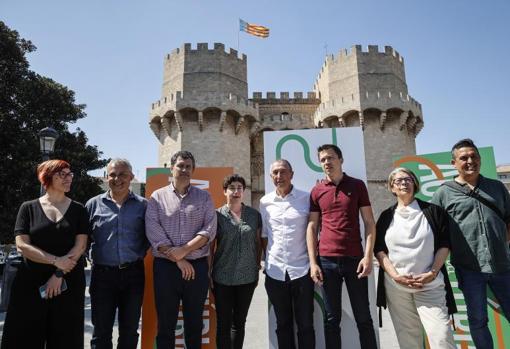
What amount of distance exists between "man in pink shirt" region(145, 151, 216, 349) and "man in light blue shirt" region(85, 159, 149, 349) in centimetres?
17

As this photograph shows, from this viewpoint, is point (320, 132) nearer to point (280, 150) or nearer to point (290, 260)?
point (280, 150)

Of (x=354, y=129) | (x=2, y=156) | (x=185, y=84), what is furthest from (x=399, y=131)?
(x=2, y=156)

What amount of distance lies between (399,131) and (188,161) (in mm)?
19155

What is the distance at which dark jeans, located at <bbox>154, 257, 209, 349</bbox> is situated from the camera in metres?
2.93

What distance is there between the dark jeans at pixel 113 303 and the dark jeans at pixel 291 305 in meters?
1.34

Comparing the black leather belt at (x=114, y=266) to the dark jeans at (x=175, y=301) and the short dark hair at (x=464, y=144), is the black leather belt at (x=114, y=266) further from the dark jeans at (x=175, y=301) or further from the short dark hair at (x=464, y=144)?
the short dark hair at (x=464, y=144)

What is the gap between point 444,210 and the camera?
3.05m

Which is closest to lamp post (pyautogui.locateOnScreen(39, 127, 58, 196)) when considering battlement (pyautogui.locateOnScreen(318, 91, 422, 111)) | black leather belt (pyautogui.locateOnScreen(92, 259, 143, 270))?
black leather belt (pyautogui.locateOnScreen(92, 259, 143, 270))

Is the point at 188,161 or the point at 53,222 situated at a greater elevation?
the point at 188,161

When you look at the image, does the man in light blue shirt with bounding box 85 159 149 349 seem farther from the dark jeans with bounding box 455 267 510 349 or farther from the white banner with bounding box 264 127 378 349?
the dark jeans with bounding box 455 267 510 349

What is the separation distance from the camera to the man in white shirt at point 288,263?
3.02m

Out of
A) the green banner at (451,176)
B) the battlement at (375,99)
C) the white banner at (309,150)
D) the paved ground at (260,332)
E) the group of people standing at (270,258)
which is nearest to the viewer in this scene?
the group of people standing at (270,258)

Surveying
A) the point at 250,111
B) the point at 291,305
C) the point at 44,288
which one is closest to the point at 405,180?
the point at 291,305

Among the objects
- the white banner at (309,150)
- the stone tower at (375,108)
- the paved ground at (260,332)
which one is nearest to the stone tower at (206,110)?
the stone tower at (375,108)
